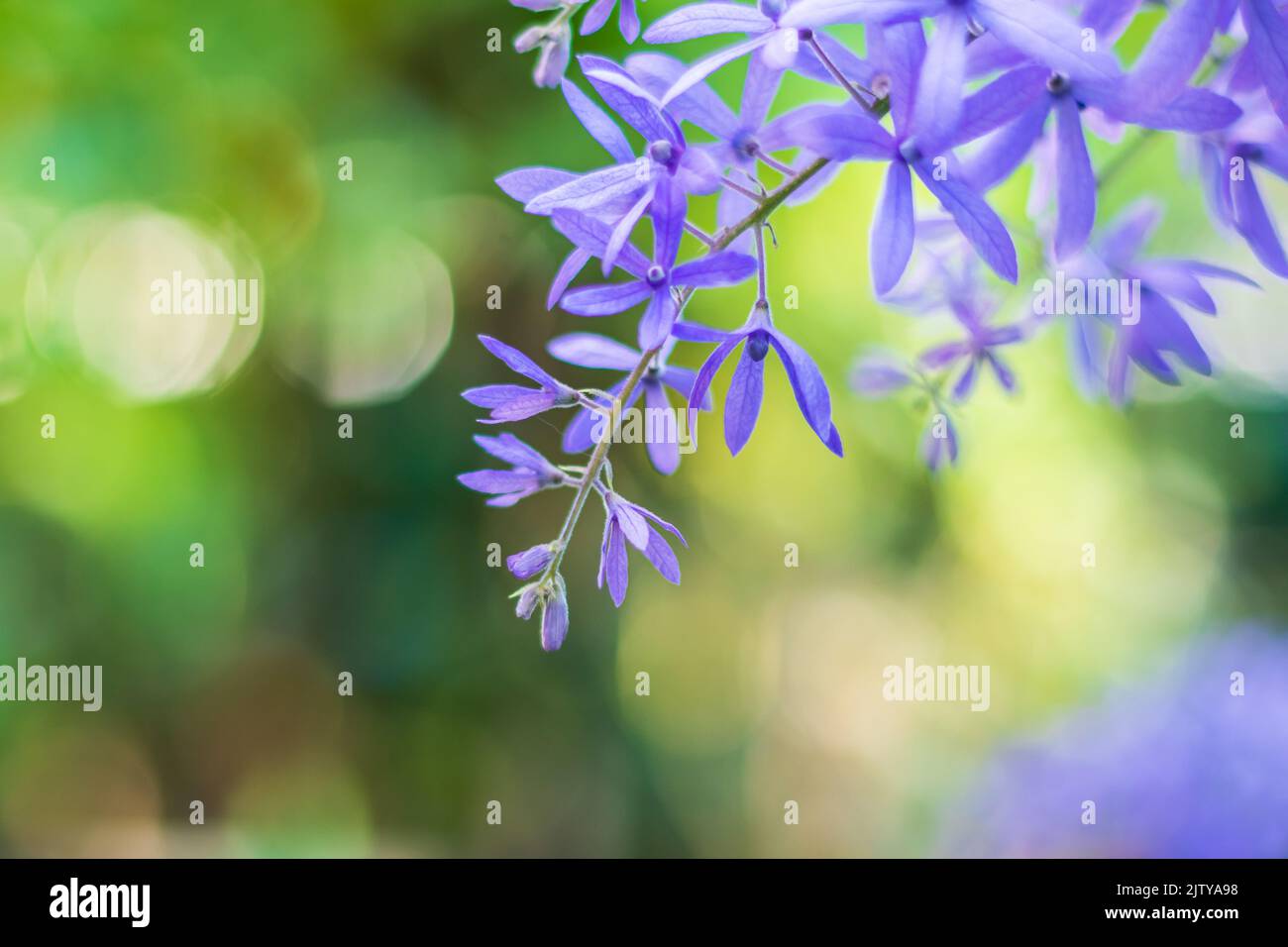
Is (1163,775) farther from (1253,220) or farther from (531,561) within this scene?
(531,561)

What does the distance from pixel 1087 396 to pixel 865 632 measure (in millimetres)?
1414

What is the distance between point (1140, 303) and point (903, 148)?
248 millimetres

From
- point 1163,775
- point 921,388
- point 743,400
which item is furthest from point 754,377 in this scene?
point 1163,775

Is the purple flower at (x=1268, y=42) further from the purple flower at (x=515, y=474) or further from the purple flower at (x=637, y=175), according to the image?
the purple flower at (x=515, y=474)

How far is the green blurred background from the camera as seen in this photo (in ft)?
5.30

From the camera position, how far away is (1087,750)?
1.14 meters

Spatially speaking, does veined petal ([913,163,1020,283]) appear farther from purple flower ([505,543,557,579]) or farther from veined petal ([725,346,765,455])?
purple flower ([505,543,557,579])

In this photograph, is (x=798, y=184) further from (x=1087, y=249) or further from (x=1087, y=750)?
(x=1087, y=750)

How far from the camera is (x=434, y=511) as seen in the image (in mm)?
1729

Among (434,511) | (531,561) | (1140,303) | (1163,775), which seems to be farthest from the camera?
(434,511)

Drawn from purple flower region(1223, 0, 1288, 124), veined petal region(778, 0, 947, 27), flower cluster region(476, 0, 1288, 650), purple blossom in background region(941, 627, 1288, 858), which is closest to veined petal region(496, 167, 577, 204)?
flower cluster region(476, 0, 1288, 650)

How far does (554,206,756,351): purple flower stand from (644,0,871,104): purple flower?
0.15ft

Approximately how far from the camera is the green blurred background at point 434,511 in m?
1.61
